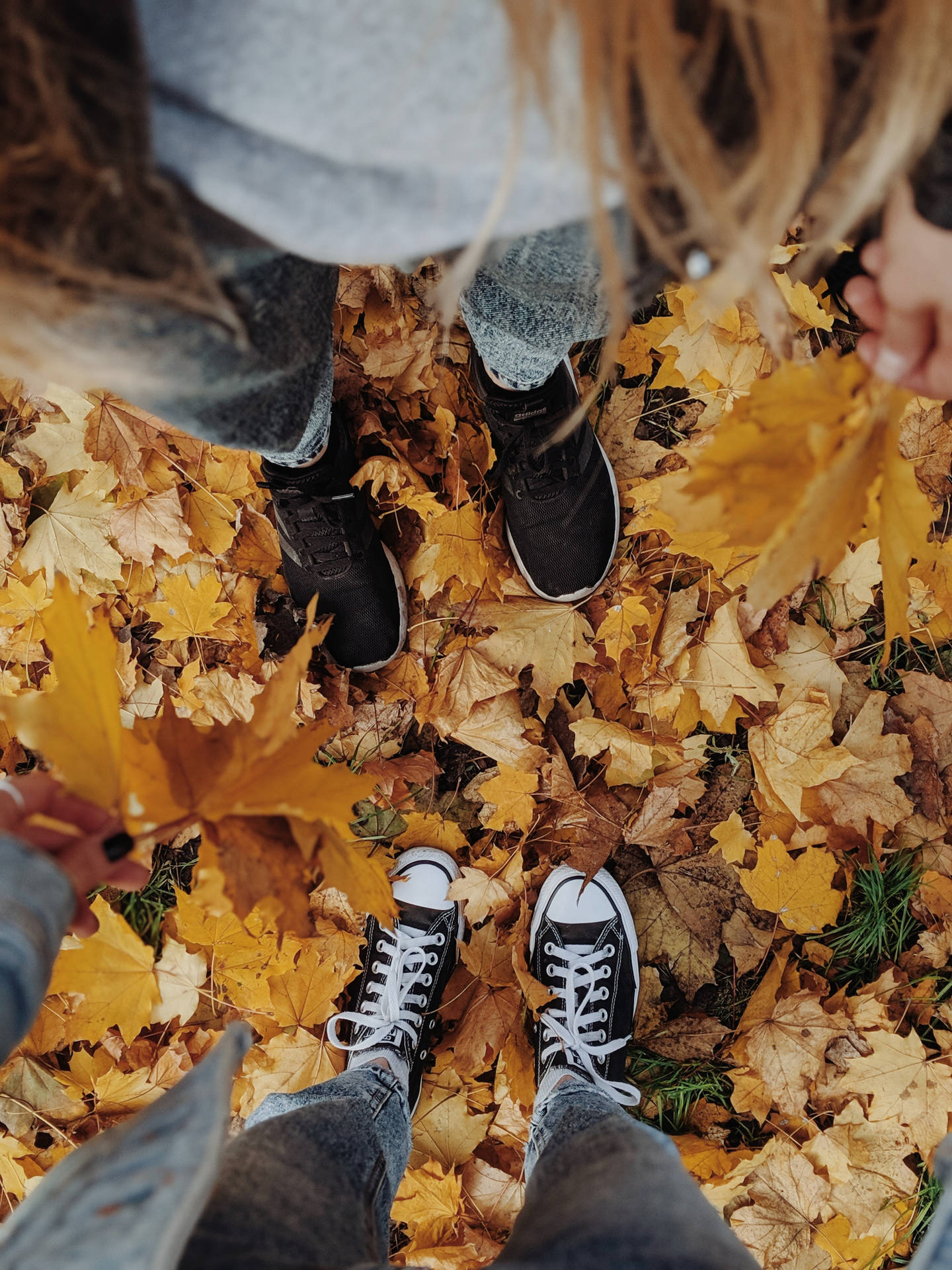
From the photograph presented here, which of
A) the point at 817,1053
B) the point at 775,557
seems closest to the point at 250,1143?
the point at 775,557

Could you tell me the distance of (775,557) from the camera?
0.60 m

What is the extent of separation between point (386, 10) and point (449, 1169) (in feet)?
5.06

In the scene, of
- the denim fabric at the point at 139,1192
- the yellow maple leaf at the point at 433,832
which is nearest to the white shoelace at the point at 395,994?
the yellow maple leaf at the point at 433,832

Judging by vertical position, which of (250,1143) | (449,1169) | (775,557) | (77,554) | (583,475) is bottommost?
(449,1169)

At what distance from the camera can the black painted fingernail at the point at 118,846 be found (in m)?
0.63

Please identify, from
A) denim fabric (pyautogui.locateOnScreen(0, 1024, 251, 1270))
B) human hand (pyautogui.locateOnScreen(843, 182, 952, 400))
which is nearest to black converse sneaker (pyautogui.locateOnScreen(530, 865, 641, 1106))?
denim fabric (pyautogui.locateOnScreen(0, 1024, 251, 1270))

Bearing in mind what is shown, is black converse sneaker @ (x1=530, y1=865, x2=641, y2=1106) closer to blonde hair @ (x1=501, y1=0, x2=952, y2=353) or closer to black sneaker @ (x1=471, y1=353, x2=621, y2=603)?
black sneaker @ (x1=471, y1=353, x2=621, y2=603)

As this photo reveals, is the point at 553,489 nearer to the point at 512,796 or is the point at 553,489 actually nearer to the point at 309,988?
the point at 512,796

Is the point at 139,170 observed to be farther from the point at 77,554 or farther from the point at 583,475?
the point at 77,554

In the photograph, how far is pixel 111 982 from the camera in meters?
1.29

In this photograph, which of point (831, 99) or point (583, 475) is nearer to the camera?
point (831, 99)

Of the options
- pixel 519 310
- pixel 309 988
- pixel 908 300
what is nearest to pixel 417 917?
pixel 309 988

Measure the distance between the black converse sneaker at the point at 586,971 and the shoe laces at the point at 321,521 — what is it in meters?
0.70

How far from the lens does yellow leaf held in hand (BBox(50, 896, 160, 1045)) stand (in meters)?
Answer: 1.27
